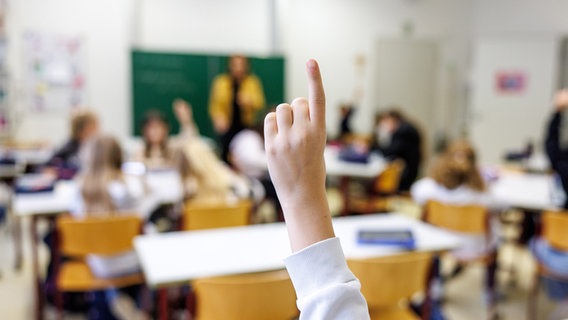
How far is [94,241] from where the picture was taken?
2.55 metres

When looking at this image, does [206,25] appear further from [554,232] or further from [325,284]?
[325,284]

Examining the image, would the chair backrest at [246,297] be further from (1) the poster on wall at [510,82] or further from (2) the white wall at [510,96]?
(1) the poster on wall at [510,82]

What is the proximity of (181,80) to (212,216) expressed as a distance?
4.13m

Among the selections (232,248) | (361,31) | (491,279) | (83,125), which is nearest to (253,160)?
(83,125)

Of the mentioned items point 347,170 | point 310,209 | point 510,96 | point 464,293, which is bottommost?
point 464,293

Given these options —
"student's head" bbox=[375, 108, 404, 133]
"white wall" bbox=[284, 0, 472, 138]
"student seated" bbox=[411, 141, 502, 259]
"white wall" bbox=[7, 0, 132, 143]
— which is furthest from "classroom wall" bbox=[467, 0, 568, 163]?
"white wall" bbox=[7, 0, 132, 143]

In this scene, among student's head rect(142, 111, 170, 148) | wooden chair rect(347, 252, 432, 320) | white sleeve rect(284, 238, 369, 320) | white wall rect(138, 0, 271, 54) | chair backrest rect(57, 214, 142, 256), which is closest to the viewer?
white sleeve rect(284, 238, 369, 320)

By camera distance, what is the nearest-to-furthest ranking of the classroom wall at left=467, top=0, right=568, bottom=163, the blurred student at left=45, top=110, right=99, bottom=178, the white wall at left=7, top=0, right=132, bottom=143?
the blurred student at left=45, top=110, right=99, bottom=178 < the white wall at left=7, top=0, right=132, bottom=143 < the classroom wall at left=467, top=0, right=568, bottom=163

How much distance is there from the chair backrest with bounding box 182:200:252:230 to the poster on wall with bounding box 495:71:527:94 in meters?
5.44

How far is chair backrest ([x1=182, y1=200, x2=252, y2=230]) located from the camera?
2822mm

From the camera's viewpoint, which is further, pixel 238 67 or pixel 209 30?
pixel 209 30

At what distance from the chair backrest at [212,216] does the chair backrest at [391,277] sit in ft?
3.39

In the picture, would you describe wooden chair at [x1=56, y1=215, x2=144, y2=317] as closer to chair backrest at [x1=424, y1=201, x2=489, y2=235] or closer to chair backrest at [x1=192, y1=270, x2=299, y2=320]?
chair backrest at [x1=192, y1=270, x2=299, y2=320]

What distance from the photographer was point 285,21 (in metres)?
7.14
